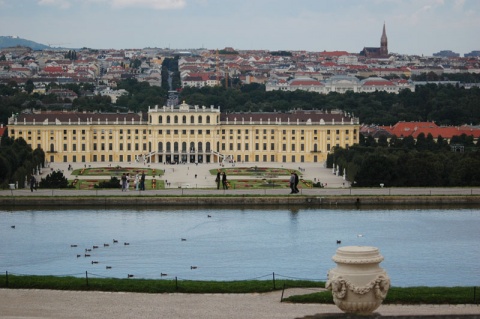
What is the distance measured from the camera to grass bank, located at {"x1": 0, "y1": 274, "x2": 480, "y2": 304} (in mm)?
18250

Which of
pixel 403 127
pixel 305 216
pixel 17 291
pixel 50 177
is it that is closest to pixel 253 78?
pixel 403 127

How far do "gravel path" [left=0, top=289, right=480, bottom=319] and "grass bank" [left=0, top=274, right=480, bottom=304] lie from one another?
27 cm

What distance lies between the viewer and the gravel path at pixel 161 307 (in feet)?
56.4

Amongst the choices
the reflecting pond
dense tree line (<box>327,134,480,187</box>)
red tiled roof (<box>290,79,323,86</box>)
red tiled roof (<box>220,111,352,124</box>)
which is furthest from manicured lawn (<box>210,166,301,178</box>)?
red tiled roof (<box>290,79,323,86</box>)

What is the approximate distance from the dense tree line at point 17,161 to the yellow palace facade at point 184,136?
3.60 metres

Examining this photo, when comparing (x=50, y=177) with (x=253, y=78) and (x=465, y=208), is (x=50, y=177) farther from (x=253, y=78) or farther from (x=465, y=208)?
(x=253, y=78)

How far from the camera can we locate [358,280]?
45.7 feet

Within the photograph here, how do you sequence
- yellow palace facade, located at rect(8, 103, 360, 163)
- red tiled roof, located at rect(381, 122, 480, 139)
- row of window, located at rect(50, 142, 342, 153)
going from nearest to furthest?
yellow palace facade, located at rect(8, 103, 360, 163) → row of window, located at rect(50, 142, 342, 153) → red tiled roof, located at rect(381, 122, 480, 139)

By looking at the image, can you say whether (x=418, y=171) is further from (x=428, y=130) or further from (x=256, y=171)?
(x=428, y=130)

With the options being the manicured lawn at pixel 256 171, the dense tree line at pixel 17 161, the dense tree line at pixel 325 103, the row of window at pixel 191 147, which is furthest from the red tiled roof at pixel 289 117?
the dense tree line at pixel 325 103

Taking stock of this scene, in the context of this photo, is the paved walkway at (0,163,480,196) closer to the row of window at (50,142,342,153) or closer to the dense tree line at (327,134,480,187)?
the dense tree line at (327,134,480,187)

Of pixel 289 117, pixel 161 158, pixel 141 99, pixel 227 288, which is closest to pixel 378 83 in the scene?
pixel 141 99

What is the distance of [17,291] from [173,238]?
11860mm

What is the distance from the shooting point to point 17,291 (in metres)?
19.4
